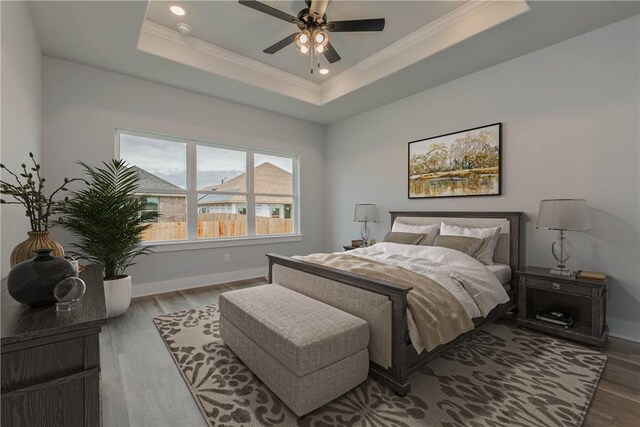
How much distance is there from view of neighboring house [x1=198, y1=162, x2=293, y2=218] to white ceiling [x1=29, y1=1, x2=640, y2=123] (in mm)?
1314

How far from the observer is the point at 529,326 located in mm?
2850

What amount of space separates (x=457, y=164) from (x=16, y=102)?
4392mm

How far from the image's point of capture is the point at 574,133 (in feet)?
9.61

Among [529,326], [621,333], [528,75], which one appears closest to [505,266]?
[529,326]

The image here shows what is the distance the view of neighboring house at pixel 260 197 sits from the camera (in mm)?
4609

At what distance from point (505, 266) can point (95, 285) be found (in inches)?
143

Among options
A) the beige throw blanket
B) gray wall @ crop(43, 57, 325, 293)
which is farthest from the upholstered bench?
gray wall @ crop(43, 57, 325, 293)

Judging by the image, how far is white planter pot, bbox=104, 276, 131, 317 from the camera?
3045mm

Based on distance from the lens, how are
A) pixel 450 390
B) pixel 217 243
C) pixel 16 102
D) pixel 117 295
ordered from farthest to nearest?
1. pixel 217 243
2. pixel 117 295
3. pixel 16 102
4. pixel 450 390

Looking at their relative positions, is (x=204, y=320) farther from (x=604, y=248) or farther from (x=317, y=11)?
(x=604, y=248)

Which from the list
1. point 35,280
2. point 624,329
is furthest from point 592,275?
point 35,280

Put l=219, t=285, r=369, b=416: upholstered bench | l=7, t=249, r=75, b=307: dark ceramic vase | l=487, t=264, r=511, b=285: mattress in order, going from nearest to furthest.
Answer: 1. l=7, t=249, r=75, b=307: dark ceramic vase
2. l=219, t=285, r=369, b=416: upholstered bench
3. l=487, t=264, r=511, b=285: mattress

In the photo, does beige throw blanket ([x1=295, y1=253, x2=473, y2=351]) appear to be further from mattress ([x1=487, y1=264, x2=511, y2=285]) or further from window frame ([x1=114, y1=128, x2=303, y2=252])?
window frame ([x1=114, y1=128, x2=303, y2=252])

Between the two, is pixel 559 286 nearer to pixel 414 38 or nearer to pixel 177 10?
pixel 414 38
